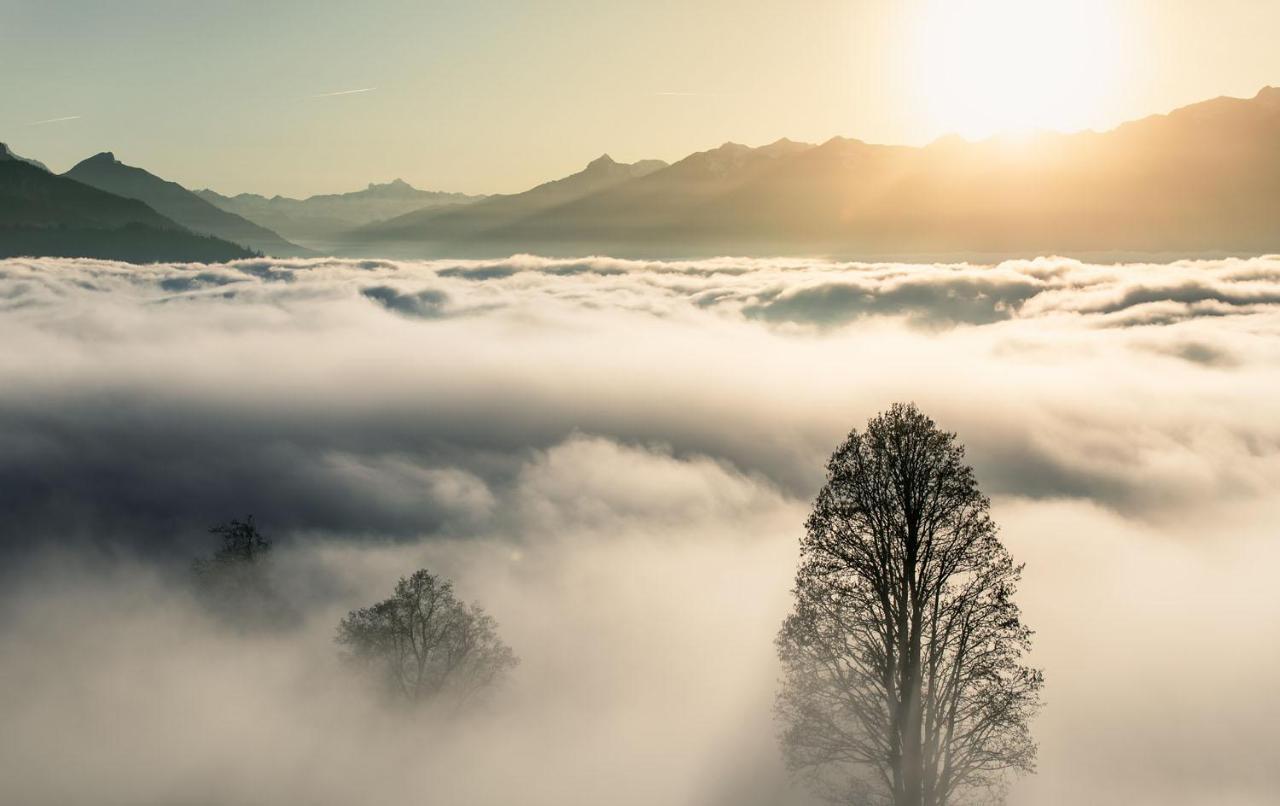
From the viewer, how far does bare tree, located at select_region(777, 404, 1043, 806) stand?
21516mm

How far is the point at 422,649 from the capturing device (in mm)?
51688

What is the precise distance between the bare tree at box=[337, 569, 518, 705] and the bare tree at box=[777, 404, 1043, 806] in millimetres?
33171

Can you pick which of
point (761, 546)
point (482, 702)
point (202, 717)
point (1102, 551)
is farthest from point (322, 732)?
point (1102, 551)

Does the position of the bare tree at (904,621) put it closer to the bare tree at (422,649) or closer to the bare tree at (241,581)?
the bare tree at (422,649)

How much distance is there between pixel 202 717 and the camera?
73688mm

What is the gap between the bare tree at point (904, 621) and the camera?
2152cm

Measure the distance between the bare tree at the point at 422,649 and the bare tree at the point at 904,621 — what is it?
3317 cm

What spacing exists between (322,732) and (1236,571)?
167416 mm

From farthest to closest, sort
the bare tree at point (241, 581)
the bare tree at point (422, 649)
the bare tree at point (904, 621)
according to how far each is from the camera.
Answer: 1. the bare tree at point (241, 581)
2. the bare tree at point (422, 649)
3. the bare tree at point (904, 621)

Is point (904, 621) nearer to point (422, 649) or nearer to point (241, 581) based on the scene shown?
point (422, 649)

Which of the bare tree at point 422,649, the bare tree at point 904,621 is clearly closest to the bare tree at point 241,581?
the bare tree at point 422,649

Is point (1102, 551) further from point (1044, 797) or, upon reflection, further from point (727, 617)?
point (1044, 797)

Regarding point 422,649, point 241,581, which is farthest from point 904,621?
point 241,581

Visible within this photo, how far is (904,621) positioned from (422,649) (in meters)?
37.1
